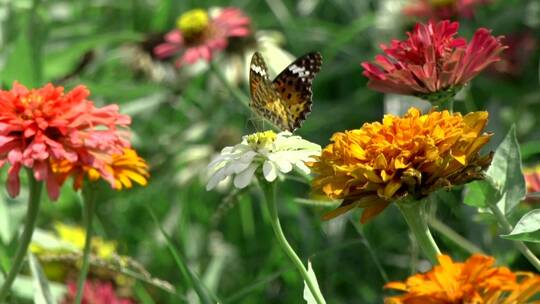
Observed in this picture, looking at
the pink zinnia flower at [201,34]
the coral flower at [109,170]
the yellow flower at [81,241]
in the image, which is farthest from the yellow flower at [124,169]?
the pink zinnia flower at [201,34]

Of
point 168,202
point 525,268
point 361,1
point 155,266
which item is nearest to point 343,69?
point 361,1

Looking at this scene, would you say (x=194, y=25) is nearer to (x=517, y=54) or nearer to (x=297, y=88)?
(x=517, y=54)

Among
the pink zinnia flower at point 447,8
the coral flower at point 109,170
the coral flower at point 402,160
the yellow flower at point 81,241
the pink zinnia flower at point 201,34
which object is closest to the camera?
the coral flower at point 402,160

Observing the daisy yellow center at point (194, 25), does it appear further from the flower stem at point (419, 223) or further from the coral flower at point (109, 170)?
the flower stem at point (419, 223)

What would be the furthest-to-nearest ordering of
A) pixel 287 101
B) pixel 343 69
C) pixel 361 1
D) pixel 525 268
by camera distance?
pixel 361 1 < pixel 343 69 < pixel 525 268 < pixel 287 101

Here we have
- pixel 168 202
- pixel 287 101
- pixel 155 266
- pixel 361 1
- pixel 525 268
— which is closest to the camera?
pixel 287 101

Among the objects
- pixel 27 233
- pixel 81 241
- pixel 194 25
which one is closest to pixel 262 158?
pixel 27 233

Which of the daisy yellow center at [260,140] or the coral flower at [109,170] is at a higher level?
the daisy yellow center at [260,140]

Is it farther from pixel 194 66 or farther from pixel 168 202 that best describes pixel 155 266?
pixel 194 66
